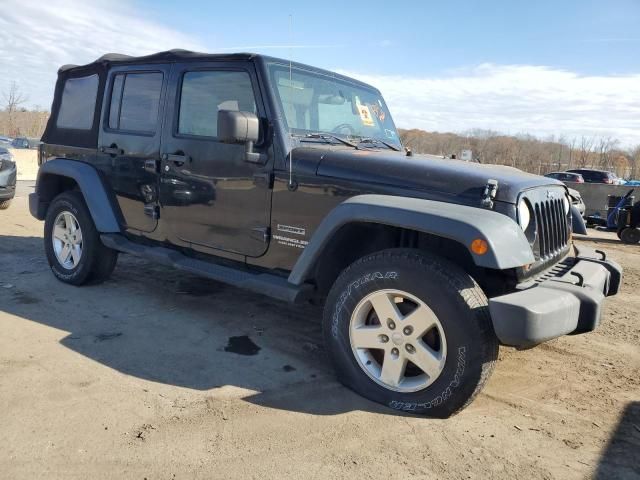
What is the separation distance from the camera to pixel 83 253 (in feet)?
16.9

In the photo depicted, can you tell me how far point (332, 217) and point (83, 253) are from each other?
10.2 ft

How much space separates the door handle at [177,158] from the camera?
13.7 feet

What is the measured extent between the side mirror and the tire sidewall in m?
2.34

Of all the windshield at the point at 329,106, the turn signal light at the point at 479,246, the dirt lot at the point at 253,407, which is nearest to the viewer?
the dirt lot at the point at 253,407

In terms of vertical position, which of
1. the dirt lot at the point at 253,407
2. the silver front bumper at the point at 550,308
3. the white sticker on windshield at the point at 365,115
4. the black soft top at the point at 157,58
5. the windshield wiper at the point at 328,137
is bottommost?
the dirt lot at the point at 253,407

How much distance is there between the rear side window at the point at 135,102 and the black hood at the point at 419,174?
1.72 meters

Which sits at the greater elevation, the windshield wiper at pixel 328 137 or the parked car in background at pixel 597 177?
the parked car in background at pixel 597 177

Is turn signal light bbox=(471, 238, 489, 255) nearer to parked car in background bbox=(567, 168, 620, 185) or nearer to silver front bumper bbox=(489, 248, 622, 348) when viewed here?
silver front bumper bbox=(489, 248, 622, 348)

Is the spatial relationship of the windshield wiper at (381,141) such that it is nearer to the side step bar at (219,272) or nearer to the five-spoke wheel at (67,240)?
the side step bar at (219,272)

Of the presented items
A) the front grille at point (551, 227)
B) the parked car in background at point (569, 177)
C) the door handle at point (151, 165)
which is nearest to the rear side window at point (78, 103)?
the door handle at point (151, 165)

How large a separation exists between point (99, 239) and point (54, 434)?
9.17ft

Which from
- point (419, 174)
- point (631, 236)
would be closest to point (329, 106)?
point (419, 174)

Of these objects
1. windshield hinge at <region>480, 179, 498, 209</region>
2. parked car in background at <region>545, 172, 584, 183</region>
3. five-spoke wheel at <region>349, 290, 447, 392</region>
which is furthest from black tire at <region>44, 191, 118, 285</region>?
parked car in background at <region>545, 172, 584, 183</region>

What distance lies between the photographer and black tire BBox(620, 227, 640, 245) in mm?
11188
